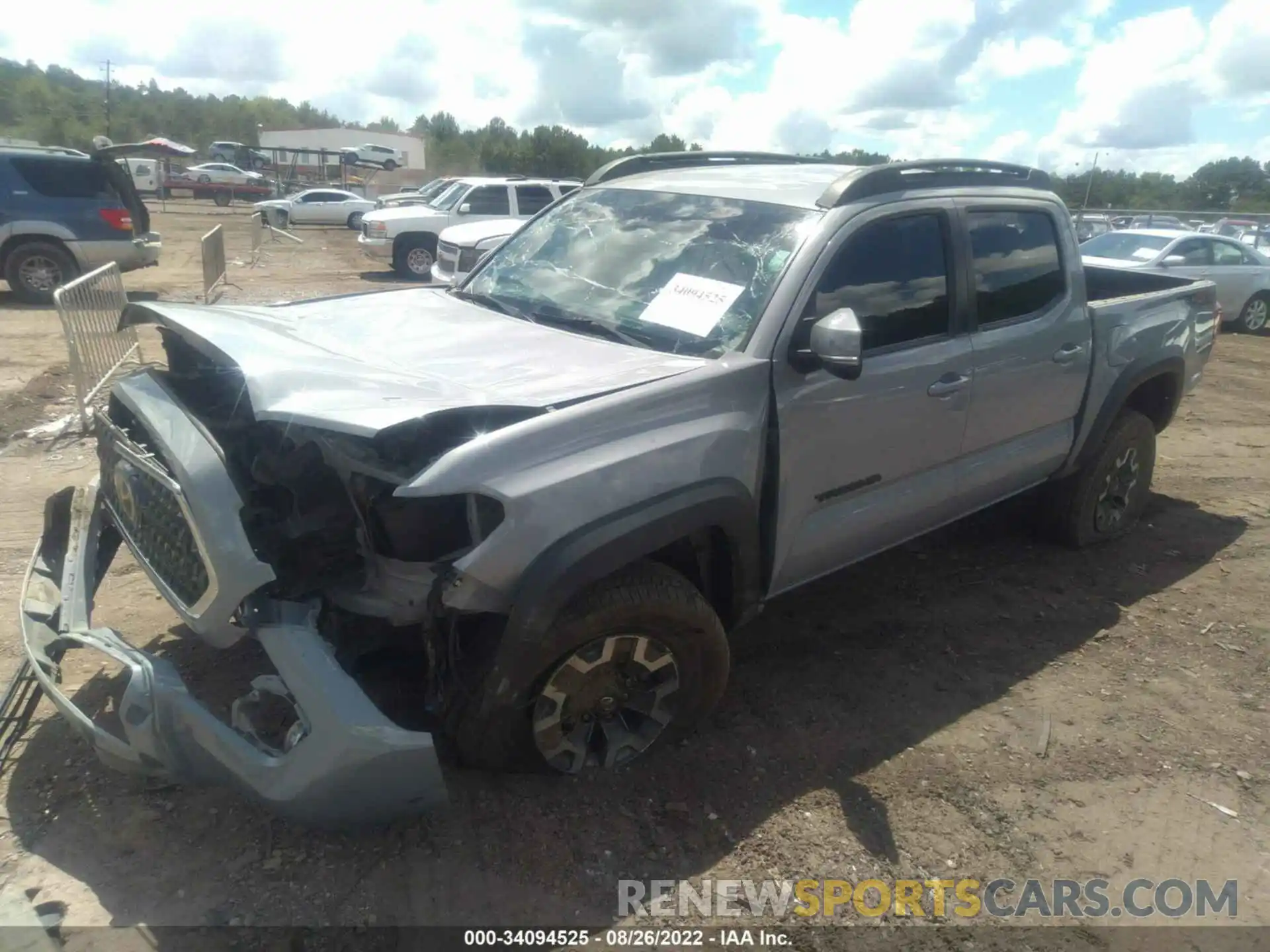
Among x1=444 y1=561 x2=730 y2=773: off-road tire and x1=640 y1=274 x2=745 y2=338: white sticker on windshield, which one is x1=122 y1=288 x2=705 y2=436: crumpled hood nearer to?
x1=640 y1=274 x2=745 y2=338: white sticker on windshield

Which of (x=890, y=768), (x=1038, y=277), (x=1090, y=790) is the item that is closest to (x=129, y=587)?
(x=890, y=768)

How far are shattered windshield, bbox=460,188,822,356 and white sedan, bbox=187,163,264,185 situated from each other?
45.2m

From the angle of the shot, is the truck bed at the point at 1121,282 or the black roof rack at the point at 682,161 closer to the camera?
the black roof rack at the point at 682,161

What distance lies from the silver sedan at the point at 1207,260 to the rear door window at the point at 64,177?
41.4ft

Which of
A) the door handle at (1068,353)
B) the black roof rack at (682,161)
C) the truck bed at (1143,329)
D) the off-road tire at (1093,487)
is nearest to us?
the door handle at (1068,353)

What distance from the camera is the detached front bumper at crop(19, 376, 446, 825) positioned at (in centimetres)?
232

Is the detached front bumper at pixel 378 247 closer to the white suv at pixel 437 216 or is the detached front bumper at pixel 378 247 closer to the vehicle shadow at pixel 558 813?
the white suv at pixel 437 216

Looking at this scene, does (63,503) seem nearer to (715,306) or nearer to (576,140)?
(715,306)

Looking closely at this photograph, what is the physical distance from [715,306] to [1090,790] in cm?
217

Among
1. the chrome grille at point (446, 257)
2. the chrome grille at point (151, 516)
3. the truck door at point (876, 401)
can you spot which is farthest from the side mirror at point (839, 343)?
the chrome grille at point (446, 257)

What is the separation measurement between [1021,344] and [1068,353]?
0.45m

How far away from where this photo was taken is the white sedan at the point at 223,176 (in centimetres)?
4362

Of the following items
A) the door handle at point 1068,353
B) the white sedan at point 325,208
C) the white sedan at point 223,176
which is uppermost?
the white sedan at point 223,176

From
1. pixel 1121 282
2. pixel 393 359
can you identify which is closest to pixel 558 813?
pixel 393 359
